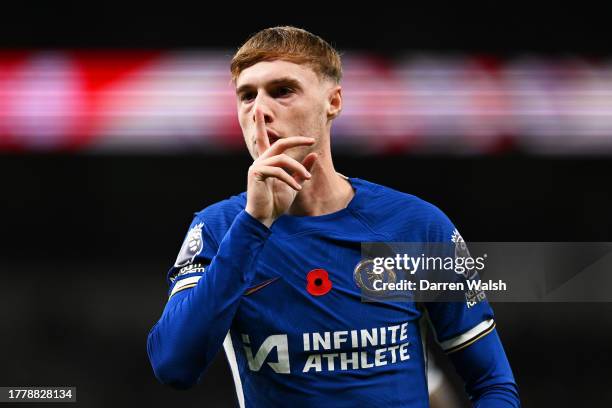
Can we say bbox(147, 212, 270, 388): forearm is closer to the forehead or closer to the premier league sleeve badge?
the premier league sleeve badge

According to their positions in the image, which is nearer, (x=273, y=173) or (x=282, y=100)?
(x=273, y=173)

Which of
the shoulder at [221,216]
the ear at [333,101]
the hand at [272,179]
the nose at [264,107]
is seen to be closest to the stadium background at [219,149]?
the ear at [333,101]

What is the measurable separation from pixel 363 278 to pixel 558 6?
2.06 meters

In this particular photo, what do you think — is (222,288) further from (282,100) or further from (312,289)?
(282,100)

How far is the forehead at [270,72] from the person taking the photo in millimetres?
1728

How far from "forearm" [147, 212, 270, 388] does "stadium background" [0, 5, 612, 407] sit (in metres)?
1.80

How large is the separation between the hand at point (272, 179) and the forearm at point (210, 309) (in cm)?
3

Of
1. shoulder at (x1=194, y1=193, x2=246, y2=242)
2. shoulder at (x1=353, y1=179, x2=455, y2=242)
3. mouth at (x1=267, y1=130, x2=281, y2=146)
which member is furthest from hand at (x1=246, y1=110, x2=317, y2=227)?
shoulder at (x1=353, y1=179, x2=455, y2=242)

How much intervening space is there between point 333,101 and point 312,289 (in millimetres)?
453

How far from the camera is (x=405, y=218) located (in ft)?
6.08

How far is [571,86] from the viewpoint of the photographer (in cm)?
332

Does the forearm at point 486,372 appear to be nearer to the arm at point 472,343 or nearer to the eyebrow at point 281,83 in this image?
the arm at point 472,343

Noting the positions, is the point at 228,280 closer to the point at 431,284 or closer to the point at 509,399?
the point at 431,284

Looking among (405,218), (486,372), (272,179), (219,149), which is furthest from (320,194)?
(219,149)
